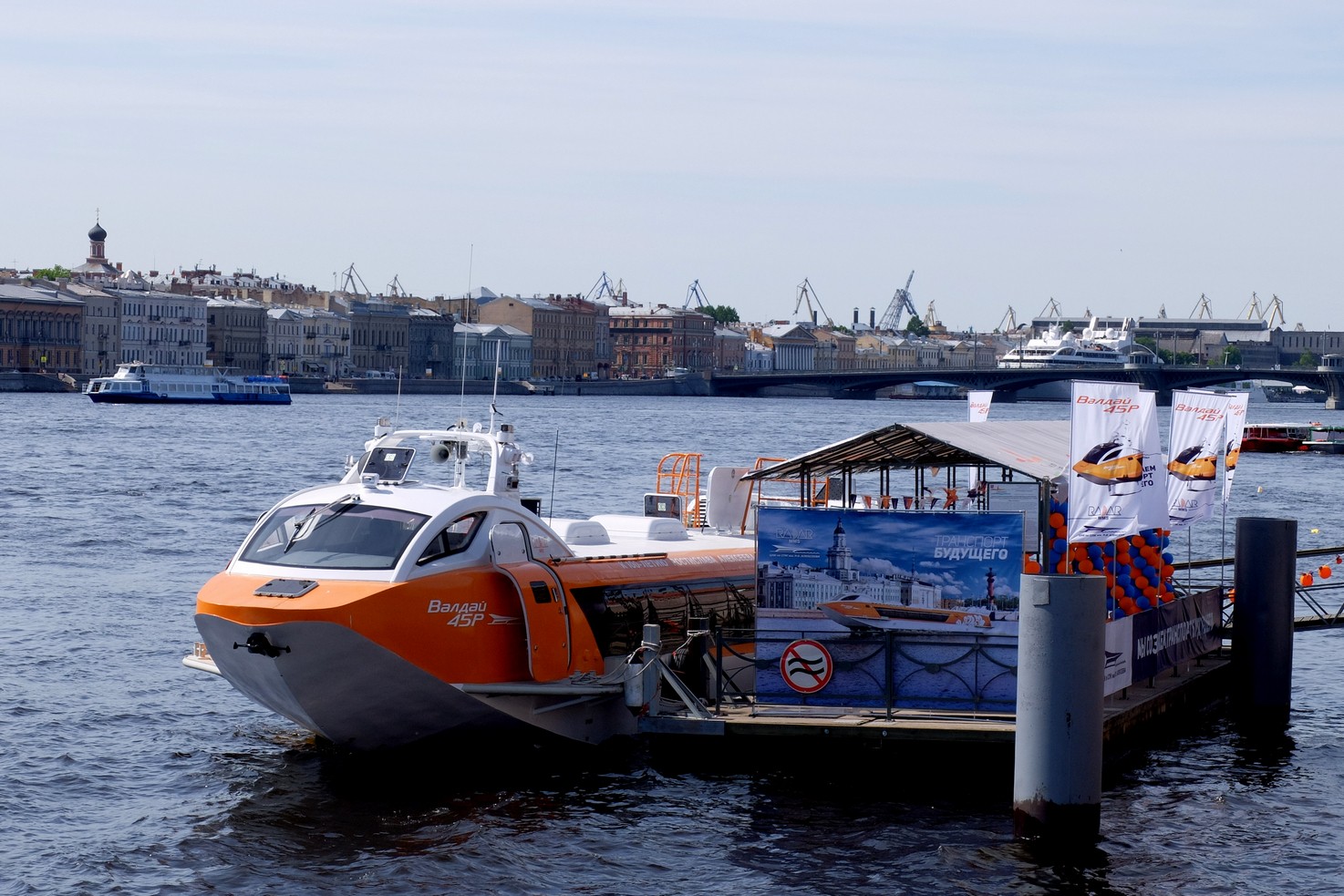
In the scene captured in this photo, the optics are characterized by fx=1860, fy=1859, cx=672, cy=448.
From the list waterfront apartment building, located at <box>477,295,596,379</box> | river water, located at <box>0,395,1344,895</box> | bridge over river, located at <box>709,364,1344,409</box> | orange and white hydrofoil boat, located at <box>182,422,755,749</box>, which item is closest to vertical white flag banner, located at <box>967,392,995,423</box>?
river water, located at <box>0,395,1344,895</box>

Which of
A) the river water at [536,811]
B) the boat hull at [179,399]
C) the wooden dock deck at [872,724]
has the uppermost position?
the boat hull at [179,399]

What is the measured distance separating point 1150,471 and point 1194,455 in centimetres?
344

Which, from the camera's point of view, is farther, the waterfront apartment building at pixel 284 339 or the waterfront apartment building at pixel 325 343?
the waterfront apartment building at pixel 325 343

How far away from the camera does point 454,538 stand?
1515 centimetres

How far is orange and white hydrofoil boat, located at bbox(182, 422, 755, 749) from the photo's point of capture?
1428 cm

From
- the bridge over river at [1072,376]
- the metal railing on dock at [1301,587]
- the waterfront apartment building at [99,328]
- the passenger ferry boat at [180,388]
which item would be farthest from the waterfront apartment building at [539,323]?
the metal railing on dock at [1301,587]

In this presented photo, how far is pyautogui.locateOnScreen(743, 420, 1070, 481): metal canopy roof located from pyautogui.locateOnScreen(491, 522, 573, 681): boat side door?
194 cm

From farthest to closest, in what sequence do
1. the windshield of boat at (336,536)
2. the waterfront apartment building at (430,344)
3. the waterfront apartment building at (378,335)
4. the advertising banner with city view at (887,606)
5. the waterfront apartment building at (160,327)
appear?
the waterfront apartment building at (430,344) → the waterfront apartment building at (378,335) → the waterfront apartment building at (160,327) → the advertising banner with city view at (887,606) → the windshield of boat at (336,536)

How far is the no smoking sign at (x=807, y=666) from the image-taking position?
50.1 feet

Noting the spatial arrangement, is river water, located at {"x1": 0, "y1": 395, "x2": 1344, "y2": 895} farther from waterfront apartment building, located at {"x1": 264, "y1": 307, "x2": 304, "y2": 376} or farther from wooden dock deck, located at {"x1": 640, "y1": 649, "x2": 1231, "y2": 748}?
waterfront apartment building, located at {"x1": 264, "y1": 307, "x2": 304, "y2": 376}

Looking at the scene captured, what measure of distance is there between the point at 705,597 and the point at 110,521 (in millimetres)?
25006

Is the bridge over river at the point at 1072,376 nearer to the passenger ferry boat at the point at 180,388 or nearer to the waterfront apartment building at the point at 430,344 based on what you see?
the waterfront apartment building at the point at 430,344

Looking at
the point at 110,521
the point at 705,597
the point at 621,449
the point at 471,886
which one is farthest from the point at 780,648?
the point at 621,449

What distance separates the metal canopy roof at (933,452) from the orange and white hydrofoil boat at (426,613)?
187 centimetres
